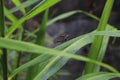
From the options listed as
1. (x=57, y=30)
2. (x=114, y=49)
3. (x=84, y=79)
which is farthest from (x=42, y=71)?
(x=57, y=30)

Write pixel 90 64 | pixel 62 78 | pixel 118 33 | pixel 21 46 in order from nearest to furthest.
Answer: pixel 21 46 < pixel 118 33 < pixel 90 64 < pixel 62 78

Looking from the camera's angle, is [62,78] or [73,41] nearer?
[73,41]

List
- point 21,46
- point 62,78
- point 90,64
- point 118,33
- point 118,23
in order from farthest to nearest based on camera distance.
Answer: point 62,78
point 118,23
point 90,64
point 118,33
point 21,46

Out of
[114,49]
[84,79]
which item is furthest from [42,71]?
[114,49]

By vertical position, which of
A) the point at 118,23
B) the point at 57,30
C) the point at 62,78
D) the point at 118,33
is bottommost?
the point at 62,78

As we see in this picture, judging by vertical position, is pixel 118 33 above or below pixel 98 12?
above

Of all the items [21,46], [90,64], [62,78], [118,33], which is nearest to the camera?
[21,46]

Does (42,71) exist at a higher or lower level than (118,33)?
lower

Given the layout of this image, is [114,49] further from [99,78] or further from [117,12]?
[99,78]

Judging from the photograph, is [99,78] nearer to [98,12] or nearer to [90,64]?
[90,64]
